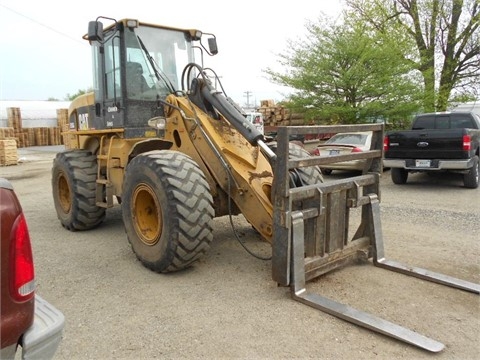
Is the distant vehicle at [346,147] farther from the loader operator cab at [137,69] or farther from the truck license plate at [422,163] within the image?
the loader operator cab at [137,69]

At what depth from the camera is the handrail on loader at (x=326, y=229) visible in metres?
3.85

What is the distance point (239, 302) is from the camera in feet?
12.7

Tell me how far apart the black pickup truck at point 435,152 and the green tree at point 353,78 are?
3611 mm

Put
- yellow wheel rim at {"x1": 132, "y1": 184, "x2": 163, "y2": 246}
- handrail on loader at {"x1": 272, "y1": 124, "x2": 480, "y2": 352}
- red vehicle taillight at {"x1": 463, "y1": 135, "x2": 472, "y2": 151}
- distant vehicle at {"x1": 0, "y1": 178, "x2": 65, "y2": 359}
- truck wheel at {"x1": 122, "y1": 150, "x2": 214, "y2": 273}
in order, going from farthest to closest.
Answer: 1. red vehicle taillight at {"x1": 463, "y1": 135, "x2": 472, "y2": 151}
2. yellow wheel rim at {"x1": 132, "y1": 184, "x2": 163, "y2": 246}
3. truck wheel at {"x1": 122, "y1": 150, "x2": 214, "y2": 273}
4. handrail on loader at {"x1": 272, "y1": 124, "x2": 480, "y2": 352}
5. distant vehicle at {"x1": 0, "y1": 178, "x2": 65, "y2": 359}

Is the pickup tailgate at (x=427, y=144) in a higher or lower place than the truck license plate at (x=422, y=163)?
higher

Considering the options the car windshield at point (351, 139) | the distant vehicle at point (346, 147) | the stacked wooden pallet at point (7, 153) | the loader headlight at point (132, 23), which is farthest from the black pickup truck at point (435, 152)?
the stacked wooden pallet at point (7, 153)

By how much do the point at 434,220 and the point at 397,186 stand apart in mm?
3652

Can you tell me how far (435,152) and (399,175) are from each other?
1151 mm

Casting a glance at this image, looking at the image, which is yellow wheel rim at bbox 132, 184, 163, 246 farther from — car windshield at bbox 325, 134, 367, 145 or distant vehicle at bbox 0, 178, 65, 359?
car windshield at bbox 325, 134, 367, 145

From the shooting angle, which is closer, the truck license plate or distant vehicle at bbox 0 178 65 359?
distant vehicle at bbox 0 178 65 359

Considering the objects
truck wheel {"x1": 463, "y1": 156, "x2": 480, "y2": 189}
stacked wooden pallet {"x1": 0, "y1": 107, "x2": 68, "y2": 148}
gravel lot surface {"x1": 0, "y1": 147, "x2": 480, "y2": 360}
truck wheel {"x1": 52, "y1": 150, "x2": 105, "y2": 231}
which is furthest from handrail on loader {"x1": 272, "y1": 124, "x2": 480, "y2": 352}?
stacked wooden pallet {"x1": 0, "y1": 107, "x2": 68, "y2": 148}

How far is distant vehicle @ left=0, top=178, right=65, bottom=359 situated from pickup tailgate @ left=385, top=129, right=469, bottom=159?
9452 millimetres

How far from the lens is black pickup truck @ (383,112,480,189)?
9.49 meters

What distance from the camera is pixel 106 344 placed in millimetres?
3221
